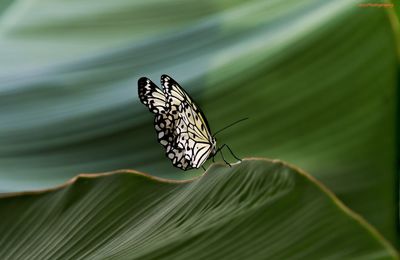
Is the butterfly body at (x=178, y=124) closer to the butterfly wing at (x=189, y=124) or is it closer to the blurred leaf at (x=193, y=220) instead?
the butterfly wing at (x=189, y=124)

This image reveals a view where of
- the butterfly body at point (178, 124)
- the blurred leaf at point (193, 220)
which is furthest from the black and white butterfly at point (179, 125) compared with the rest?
the blurred leaf at point (193, 220)

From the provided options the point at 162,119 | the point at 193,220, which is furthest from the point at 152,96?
the point at 193,220

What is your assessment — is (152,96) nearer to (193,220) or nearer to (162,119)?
(162,119)

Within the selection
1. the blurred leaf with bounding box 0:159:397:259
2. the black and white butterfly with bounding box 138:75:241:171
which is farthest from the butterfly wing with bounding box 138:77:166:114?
the blurred leaf with bounding box 0:159:397:259

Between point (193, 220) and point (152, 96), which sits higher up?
point (152, 96)

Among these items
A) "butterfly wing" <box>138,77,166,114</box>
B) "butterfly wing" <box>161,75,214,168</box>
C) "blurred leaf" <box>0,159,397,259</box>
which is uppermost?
"butterfly wing" <box>138,77,166,114</box>

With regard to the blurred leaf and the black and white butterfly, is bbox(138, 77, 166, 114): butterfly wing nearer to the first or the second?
the black and white butterfly

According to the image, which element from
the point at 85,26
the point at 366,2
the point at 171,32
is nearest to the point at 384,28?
the point at 366,2
